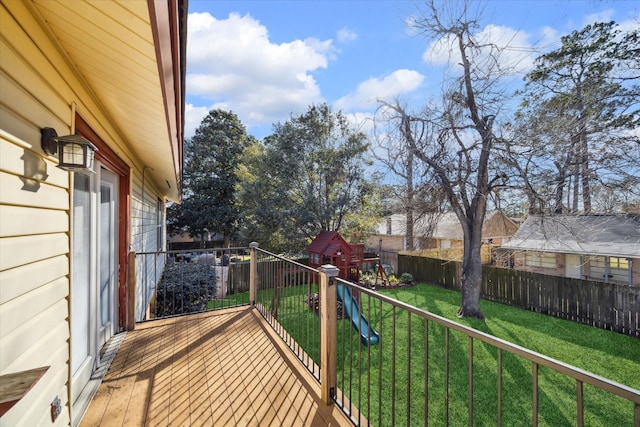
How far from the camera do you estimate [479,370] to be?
4.68 m

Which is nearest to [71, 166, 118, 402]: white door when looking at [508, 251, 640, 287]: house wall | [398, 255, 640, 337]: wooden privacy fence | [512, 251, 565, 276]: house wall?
[508, 251, 640, 287]: house wall

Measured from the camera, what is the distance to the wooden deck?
2.17 metres

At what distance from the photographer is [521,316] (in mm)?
7828

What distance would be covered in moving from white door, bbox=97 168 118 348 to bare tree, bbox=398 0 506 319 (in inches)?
229

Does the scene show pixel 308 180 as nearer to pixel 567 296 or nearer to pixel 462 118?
pixel 462 118

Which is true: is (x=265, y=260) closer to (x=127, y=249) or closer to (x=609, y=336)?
(x=127, y=249)

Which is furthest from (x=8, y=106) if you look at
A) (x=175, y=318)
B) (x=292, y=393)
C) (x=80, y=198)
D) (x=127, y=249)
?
(x=175, y=318)

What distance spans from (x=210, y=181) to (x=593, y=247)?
62.5 feet

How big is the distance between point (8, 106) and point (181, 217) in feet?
69.4

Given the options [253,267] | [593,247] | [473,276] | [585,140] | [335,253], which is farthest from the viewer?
[335,253]

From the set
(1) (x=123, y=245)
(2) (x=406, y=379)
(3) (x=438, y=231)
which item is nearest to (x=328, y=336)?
(2) (x=406, y=379)

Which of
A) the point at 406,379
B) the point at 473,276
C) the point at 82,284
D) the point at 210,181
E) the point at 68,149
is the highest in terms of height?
the point at 210,181

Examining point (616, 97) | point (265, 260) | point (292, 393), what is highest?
point (616, 97)

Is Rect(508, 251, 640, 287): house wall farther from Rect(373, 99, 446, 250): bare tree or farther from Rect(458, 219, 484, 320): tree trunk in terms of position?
Rect(373, 99, 446, 250): bare tree
